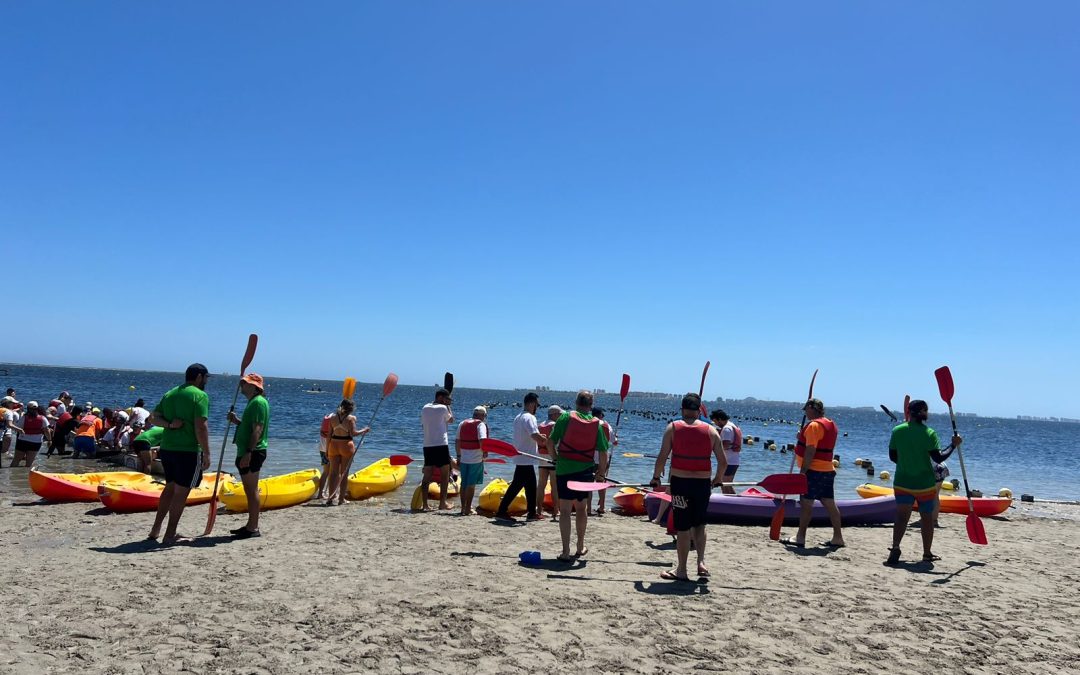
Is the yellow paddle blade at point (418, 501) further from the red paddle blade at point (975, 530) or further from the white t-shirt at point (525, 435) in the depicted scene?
A: the red paddle blade at point (975, 530)

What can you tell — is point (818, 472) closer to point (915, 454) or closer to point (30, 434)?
point (915, 454)

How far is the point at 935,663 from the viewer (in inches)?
159

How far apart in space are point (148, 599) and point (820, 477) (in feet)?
22.3

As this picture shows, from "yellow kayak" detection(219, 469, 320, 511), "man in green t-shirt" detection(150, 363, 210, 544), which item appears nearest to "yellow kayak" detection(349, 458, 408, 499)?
"yellow kayak" detection(219, 469, 320, 511)

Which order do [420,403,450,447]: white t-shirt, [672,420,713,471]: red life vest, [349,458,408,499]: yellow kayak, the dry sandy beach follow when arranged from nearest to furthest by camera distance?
the dry sandy beach
[672,420,713,471]: red life vest
[420,403,450,447]: white t-shirt
[349,458,408,499]: yellow kayak

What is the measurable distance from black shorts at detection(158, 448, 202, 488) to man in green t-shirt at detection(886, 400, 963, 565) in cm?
709

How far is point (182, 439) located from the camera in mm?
6238

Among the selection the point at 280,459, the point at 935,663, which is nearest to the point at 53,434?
the point at 280,459

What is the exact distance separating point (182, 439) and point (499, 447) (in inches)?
144

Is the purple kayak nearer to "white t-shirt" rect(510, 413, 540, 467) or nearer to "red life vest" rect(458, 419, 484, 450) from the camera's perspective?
"white t-shirt" rect(510, 413, 540, 467)

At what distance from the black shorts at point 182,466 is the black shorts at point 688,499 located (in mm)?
4527

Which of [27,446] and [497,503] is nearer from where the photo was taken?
[497,503]

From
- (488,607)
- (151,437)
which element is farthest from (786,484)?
(151,437)

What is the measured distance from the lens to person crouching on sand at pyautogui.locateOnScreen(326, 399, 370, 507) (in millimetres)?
9117
